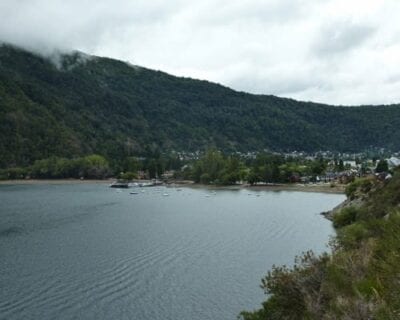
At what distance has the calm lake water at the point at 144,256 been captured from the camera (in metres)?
38.7

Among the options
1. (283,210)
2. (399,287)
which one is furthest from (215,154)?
(399,287)

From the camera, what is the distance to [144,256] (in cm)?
5684

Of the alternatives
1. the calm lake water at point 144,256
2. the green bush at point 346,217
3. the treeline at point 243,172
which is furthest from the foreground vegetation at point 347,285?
the treeline at point 243,172

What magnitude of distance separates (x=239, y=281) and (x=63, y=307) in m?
15.2

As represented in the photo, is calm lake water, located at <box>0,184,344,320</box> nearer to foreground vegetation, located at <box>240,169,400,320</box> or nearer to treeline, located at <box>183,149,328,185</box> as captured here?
foreground vegetation, located at <box>240,169,400,320</box>

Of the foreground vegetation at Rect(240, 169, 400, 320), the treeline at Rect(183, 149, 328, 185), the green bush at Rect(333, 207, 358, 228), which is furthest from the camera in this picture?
the treeline at Rect(183, 149, 328, 185)

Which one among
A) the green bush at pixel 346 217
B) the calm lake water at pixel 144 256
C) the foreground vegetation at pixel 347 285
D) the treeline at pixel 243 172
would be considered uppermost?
the treeline at pixel 243 172

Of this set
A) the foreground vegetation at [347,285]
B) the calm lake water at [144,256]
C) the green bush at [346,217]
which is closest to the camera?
the foreground vegetation at [347,285]

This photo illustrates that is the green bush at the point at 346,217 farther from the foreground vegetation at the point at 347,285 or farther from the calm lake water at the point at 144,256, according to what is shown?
the foreground vegetation at the point at 347,285

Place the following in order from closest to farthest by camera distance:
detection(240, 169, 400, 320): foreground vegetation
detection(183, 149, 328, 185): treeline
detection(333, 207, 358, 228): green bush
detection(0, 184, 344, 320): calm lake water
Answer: detection(240, 169, 400, 320): foreground vegetation, detection(0, 184, 344, 320): calm lake water, detection(333, 207, 358, 228): green bush, detection(183, 149, 328, 185): treeline

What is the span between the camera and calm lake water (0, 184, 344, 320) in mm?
38688

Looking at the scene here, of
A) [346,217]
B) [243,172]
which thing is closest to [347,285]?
[346,217]

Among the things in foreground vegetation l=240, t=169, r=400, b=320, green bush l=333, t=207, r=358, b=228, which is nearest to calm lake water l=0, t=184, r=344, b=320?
green bush l=333, t=207, r=358, b=228

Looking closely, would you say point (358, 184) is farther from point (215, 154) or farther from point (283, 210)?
point (215, 154)
